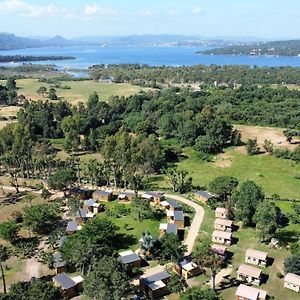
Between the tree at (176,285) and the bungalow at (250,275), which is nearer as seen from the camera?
the tree at (176,285)

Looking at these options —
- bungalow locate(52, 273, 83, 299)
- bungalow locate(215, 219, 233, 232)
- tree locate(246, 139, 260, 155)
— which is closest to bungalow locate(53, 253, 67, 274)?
bungalow locate(52, 273, 83, 299)

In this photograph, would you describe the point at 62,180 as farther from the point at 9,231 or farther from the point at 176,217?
the point at 176,217

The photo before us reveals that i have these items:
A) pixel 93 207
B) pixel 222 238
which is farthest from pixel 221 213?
pixel 93 207

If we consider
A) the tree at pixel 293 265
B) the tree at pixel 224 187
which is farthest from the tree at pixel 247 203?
the tree at pixel 293 265

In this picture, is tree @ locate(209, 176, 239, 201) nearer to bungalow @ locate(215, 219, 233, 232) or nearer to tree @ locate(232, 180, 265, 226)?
tree @ locate(232, 180, 265, 226)

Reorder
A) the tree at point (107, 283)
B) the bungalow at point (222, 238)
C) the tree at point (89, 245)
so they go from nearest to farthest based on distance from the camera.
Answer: the tree at point (107, 283), the tree at point (89, 245), the bungalow at point (222, 238)

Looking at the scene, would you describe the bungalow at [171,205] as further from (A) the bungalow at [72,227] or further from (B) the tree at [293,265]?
(B) the tree at [293,265]

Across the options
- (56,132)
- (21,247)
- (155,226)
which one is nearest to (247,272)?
(155,226)
